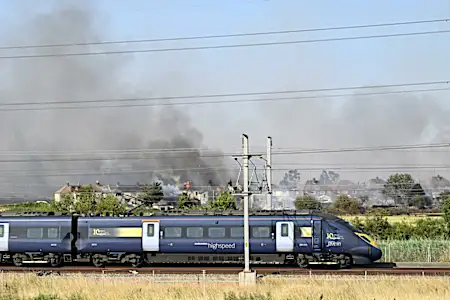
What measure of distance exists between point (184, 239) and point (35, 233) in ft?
31.1

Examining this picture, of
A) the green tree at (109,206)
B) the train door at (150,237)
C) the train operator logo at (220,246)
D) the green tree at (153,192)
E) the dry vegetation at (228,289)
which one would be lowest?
the dry vegetation at (228,289)

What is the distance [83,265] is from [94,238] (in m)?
3.42

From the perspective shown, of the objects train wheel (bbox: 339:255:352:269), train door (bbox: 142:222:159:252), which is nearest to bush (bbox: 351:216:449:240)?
train wheel (bbox: 339:255:352:269)

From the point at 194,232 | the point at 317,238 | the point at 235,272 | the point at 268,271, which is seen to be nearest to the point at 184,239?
the point at 194,232

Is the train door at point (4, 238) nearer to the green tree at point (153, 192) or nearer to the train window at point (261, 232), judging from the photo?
the train window at point (261, 232)

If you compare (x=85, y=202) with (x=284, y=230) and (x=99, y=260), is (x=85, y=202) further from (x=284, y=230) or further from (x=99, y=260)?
(x=284, y=230)

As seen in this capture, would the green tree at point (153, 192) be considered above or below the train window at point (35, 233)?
above

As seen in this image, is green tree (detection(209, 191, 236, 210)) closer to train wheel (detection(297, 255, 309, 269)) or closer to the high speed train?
the high speed train

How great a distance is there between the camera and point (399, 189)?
129 m

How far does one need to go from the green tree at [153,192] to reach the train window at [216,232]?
54609 millimetres

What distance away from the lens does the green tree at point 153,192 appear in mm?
88438

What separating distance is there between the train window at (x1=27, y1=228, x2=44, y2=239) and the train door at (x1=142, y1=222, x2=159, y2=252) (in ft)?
21.6

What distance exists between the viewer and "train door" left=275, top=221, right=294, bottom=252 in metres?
31.7

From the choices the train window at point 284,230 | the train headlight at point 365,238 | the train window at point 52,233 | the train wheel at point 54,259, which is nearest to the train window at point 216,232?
the train window at point 284,230
